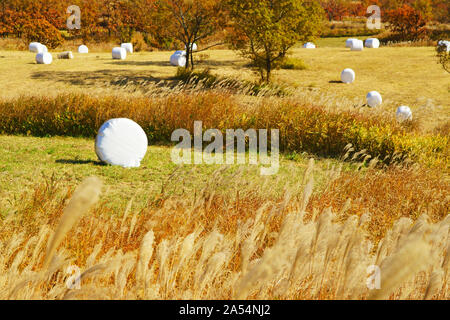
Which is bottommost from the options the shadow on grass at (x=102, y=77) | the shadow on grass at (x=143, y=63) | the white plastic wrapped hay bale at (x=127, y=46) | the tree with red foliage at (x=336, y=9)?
the shadow on grass at (x=102, y=77)

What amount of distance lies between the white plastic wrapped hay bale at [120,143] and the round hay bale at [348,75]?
15668 millimetres

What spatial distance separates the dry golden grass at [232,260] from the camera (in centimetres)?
154

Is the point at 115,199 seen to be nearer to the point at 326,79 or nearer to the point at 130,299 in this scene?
the point at 130,299

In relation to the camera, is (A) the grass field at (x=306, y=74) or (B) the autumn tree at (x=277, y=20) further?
(A) the grass field at (x=306, y=74)

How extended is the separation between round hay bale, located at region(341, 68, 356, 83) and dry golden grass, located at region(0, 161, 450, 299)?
57.0ft

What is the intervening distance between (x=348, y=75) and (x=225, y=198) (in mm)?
18448

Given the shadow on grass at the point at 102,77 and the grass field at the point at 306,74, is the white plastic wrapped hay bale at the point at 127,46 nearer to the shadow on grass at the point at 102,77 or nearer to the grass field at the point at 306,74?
the grass field at the point at 306,74

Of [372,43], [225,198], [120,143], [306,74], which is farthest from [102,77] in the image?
[372,43]

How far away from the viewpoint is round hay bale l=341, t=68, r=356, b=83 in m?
21.5

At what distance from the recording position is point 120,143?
28.6 feet

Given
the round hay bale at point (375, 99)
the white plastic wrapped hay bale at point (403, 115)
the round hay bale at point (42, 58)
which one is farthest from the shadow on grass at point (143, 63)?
the white plastic wrapped hay bale at point (403, 115)

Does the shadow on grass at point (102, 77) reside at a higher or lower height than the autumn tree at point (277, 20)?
lower

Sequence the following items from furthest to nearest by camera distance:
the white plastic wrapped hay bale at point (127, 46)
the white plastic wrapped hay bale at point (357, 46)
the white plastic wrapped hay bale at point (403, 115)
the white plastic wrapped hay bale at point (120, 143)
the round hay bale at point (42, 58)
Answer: the white plastic wrapped hay bale at point (127, 46) < the white plastic wrapped hay bale at point (357, 46) < the round hay bale at point (42, 58) < the white plastic wrapped hay bale at point (403, 115) < the white plastic wrapped hay bale at point (120, 143)

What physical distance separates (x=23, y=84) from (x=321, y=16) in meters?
14.8
